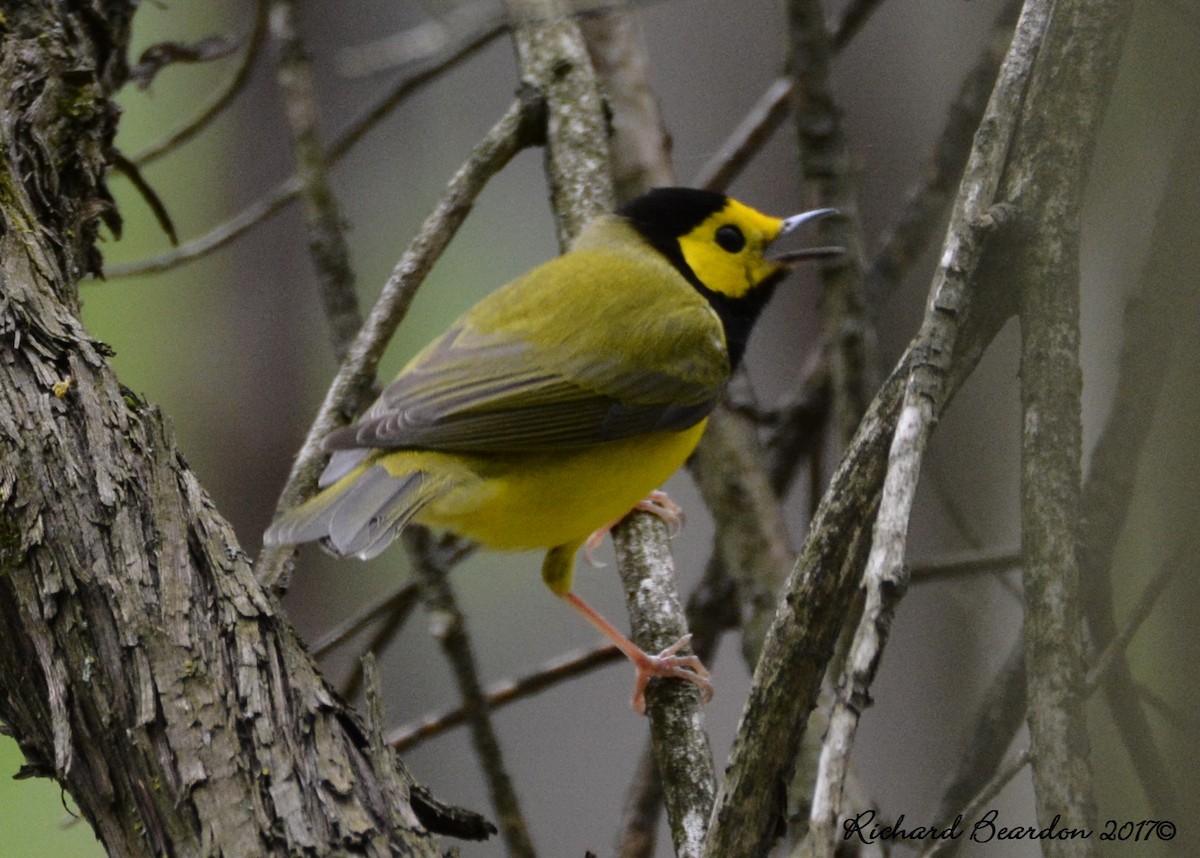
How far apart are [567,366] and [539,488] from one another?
373mm

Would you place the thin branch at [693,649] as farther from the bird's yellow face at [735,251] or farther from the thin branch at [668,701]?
the bird's yellow face at [735,251]

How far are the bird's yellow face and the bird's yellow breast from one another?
74cm

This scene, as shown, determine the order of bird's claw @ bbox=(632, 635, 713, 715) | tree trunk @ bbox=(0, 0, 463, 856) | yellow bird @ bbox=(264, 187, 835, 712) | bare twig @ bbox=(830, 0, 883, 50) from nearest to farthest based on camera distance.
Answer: tree trunk @ bbox=(0, 0, 463, 856)
bird's claw @ bbox=(632, 635, 713, 715)
yellow bird @ bbox=(264, 187, 835, 712)
bare twig @ bbox=(830, 0, 883, 50)

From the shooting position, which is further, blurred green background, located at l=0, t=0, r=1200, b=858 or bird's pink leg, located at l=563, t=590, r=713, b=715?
blurred green background, located at l=0, t=0, r=1200, b=858

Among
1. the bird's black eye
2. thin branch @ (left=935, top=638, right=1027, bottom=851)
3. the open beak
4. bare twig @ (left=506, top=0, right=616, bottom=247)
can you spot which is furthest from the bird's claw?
the bird's black eye

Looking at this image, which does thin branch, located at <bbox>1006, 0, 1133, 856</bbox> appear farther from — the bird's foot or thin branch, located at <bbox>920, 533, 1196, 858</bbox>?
the bird's foot

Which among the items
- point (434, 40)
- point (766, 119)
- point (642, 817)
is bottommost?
point (642, 817)

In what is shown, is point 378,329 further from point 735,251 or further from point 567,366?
point 735,251

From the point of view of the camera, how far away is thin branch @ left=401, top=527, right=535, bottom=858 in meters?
3.31

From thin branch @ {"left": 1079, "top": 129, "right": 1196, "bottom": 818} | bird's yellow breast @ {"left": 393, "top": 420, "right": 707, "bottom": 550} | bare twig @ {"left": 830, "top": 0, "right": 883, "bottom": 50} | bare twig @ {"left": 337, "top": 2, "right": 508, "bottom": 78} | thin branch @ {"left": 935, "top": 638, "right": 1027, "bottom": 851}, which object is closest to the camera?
thin branch @ {"left": 1079, "top": 129, "right": 1196, "bottom": 818}

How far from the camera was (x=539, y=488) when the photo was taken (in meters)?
3.37

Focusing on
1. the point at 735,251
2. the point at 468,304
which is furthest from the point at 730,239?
the point at 468,304

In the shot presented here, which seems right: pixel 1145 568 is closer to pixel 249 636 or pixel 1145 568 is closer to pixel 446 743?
pixel 249 636

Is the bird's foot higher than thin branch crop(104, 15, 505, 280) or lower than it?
lower
